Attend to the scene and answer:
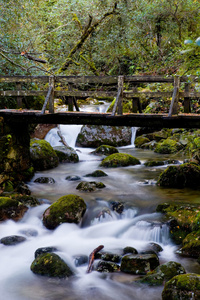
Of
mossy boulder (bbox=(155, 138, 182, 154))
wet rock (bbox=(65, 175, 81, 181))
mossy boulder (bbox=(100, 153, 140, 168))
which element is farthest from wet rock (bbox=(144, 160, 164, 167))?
wet rock (bbox=(65, 175, 81, 181))

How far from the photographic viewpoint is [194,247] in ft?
20.8

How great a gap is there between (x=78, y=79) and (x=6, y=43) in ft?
14.1

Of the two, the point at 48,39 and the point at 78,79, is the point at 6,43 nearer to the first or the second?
the point at 78,79

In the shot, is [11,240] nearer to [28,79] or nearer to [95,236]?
[95,236]

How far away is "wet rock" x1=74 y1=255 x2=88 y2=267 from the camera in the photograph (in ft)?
20.9

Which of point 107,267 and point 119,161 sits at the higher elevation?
point 119,161

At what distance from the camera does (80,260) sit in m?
6.43

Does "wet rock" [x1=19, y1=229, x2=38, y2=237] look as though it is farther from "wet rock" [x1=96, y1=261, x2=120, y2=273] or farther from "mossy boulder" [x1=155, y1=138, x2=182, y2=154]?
"mossy boulder" [x1=155, y1=138, x2=182, y2=154]

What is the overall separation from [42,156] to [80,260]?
23.2ft

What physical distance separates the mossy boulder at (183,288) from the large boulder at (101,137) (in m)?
12.8

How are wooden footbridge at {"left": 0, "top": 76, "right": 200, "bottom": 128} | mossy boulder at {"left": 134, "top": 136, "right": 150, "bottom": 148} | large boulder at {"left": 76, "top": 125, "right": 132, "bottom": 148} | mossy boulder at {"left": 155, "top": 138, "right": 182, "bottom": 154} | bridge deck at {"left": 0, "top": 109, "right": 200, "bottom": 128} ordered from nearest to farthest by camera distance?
1. wooden footbridge at {"left": 0, "top": 76, "right": 200, "bottom": 128}
2. bridge deck at {"left": 0, "top": 109, "right": 200, "bottom": 128}
3. mossy boulder at {"left": 155, "top": 138, "right": 182, "bottom": 154}
4. mossy boulder at {"left": 134, "top": 136, "right": 150, "bottom": 148}
5. large boulder at {"left": 76, "top": 125, "right": 132, "bottom": 148}

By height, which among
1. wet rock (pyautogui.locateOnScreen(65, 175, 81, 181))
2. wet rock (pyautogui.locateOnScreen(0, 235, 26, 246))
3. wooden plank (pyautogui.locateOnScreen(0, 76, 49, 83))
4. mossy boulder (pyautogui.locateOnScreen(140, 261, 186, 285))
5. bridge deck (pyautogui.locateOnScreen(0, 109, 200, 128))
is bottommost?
wet rock (pyautogui.locateOnScreen(0, 235, 26, 246))

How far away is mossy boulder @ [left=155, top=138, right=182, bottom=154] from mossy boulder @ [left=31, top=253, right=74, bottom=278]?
10398mm

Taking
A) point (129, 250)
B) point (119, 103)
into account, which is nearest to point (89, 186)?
point (119, 103)
